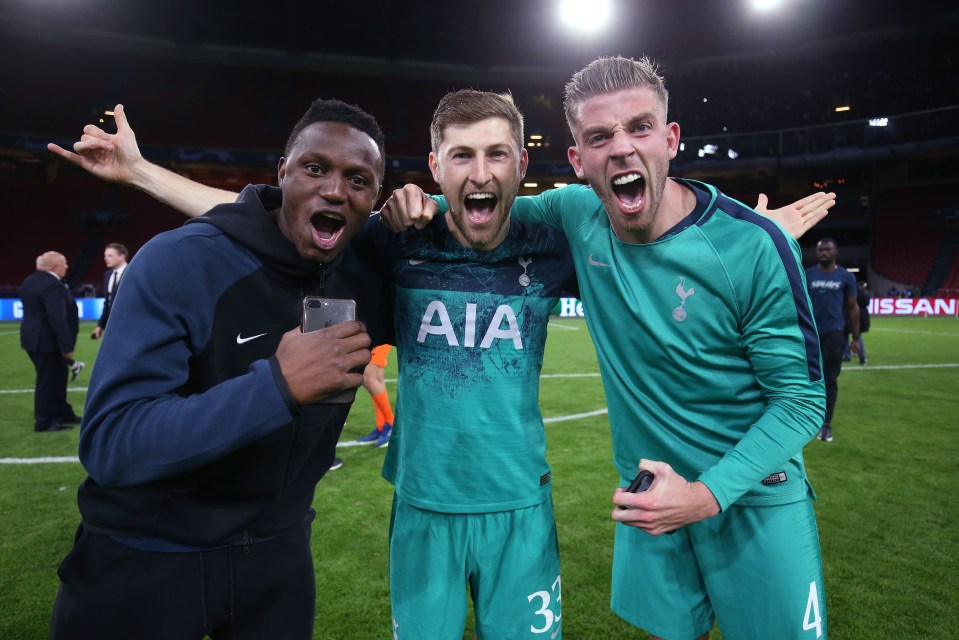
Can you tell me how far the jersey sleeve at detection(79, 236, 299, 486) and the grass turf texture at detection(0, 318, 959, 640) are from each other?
2039 millimetres

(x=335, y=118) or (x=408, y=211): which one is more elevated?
(x=335, y=118)

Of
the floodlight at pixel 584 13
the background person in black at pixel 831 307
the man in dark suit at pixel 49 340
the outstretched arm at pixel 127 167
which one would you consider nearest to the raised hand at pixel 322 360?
the outstretched arm at pixel 127 167

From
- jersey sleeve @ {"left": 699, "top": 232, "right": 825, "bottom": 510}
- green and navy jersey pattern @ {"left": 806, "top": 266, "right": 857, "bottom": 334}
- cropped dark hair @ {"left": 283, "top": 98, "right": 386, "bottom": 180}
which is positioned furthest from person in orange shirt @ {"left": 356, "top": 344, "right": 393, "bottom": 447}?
green and navy jersey pattern @ {"left": 806, "top": 266, "right": 857, "bottom": 334}

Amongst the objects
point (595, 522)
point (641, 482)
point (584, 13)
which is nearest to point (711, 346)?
point (641, 482)

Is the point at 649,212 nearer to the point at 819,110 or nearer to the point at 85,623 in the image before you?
the point at 85,623

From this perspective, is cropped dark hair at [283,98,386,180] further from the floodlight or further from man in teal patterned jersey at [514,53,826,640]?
the floodlight

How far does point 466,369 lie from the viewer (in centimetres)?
201

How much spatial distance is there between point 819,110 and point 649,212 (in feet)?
115

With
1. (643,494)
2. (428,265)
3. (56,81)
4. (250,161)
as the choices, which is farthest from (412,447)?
(56,81)

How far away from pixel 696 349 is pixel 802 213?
0.90 metres

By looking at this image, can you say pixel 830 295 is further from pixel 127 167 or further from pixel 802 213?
pixel 127 167

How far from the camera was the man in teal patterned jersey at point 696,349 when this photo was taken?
69.0 inches

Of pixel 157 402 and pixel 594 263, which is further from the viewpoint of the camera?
pixel 594 263

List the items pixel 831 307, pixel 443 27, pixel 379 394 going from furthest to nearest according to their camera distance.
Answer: pixel 443 27 → pixel 831 307 → pixel 379 394
